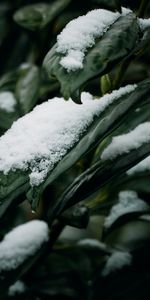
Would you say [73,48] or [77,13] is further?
[77,13]

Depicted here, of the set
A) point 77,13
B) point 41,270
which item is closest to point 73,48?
point 41,270

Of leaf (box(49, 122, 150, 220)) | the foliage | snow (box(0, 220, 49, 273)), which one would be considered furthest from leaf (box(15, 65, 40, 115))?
leaf (box(49, 122, 150, 220))

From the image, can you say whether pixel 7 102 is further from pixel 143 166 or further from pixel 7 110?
pixel 143 166

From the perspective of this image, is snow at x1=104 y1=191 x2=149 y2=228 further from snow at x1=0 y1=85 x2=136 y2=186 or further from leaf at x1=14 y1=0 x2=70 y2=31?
leaf at x1=14 y1=0 x2=70 y2=31

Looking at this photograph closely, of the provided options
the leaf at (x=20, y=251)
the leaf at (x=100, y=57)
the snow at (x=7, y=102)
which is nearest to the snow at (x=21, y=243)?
the leaf at (x=20, y=251)

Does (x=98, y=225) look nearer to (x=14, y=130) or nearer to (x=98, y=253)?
(x=98, y=253)

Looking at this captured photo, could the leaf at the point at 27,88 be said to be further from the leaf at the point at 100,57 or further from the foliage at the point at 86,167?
the leaf at the point at 100,57

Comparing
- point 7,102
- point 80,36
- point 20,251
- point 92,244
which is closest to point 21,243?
point 20,251

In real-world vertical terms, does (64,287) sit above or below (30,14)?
below
